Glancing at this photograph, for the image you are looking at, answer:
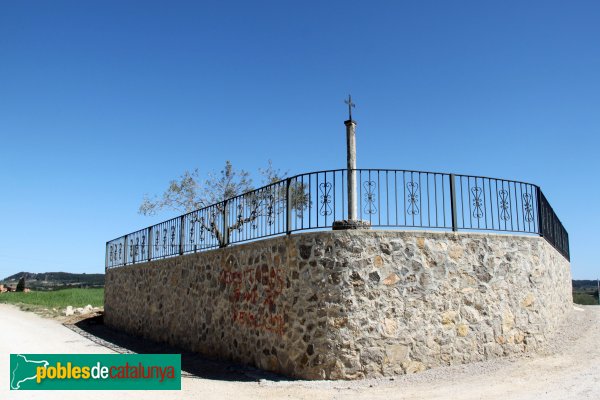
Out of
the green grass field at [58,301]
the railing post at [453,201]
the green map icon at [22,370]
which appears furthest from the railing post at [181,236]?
the green grass field at [58,301]

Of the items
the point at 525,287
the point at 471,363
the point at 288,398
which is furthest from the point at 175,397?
the point at 525,287

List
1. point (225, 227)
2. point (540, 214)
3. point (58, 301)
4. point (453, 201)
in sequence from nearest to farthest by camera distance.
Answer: point (453, 201) < point (540, 214) < point (225, 227) < point (58, 301)

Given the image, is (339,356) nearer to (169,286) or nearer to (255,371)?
(255,371)

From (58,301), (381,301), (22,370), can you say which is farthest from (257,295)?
(58,301)

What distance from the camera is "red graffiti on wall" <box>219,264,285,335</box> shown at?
981 centimetres

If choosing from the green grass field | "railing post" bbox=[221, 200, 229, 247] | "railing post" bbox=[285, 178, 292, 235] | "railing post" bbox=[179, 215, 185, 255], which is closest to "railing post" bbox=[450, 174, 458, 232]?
"railing post" bbox=[285, 178, 292, 235]

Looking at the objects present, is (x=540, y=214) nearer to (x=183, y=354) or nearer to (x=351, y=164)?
(x=351, y=164)

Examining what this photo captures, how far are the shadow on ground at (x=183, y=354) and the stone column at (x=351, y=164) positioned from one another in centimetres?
332

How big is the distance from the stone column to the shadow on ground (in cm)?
332

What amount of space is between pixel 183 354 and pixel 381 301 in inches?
240

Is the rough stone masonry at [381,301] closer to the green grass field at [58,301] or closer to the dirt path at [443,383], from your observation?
the dirt path at [443,383]

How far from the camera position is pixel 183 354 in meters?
12.8

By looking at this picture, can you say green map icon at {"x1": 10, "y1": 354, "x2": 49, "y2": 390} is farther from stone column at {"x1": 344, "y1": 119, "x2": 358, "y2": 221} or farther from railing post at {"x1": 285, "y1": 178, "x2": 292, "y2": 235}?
stone column at {"x1": 344, "y1": 119, "x2": 358, "y2": 221}

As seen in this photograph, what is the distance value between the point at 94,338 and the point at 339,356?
10.9 metres
